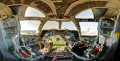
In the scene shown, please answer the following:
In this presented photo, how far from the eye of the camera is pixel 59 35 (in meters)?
4.26


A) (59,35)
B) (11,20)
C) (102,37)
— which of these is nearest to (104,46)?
(102,37)

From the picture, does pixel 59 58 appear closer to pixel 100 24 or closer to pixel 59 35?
pixel 100 24

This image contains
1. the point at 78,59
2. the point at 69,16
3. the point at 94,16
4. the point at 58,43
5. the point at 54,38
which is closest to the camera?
the point at 78,59

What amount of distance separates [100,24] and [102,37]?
32 cm

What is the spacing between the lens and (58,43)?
11.9 ft

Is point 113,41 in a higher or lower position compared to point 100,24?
lower

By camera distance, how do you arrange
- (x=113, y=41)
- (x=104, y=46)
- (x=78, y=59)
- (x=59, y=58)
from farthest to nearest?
(x=59, y=58), (x=78, y=59), (x=104, y=46), (x=113, y=41)

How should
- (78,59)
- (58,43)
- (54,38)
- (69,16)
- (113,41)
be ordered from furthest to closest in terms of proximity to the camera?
(69,16), (54,38), (58,43), (78,59), (113,41)

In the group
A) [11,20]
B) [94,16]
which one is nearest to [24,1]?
[11,20]

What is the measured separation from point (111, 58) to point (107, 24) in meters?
0.74

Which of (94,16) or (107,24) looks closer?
(107,24)

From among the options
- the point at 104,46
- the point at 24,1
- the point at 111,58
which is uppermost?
the point at 24,1

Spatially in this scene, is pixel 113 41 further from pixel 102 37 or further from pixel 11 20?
pixel 11 20

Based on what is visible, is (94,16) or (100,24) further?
(94,16)
